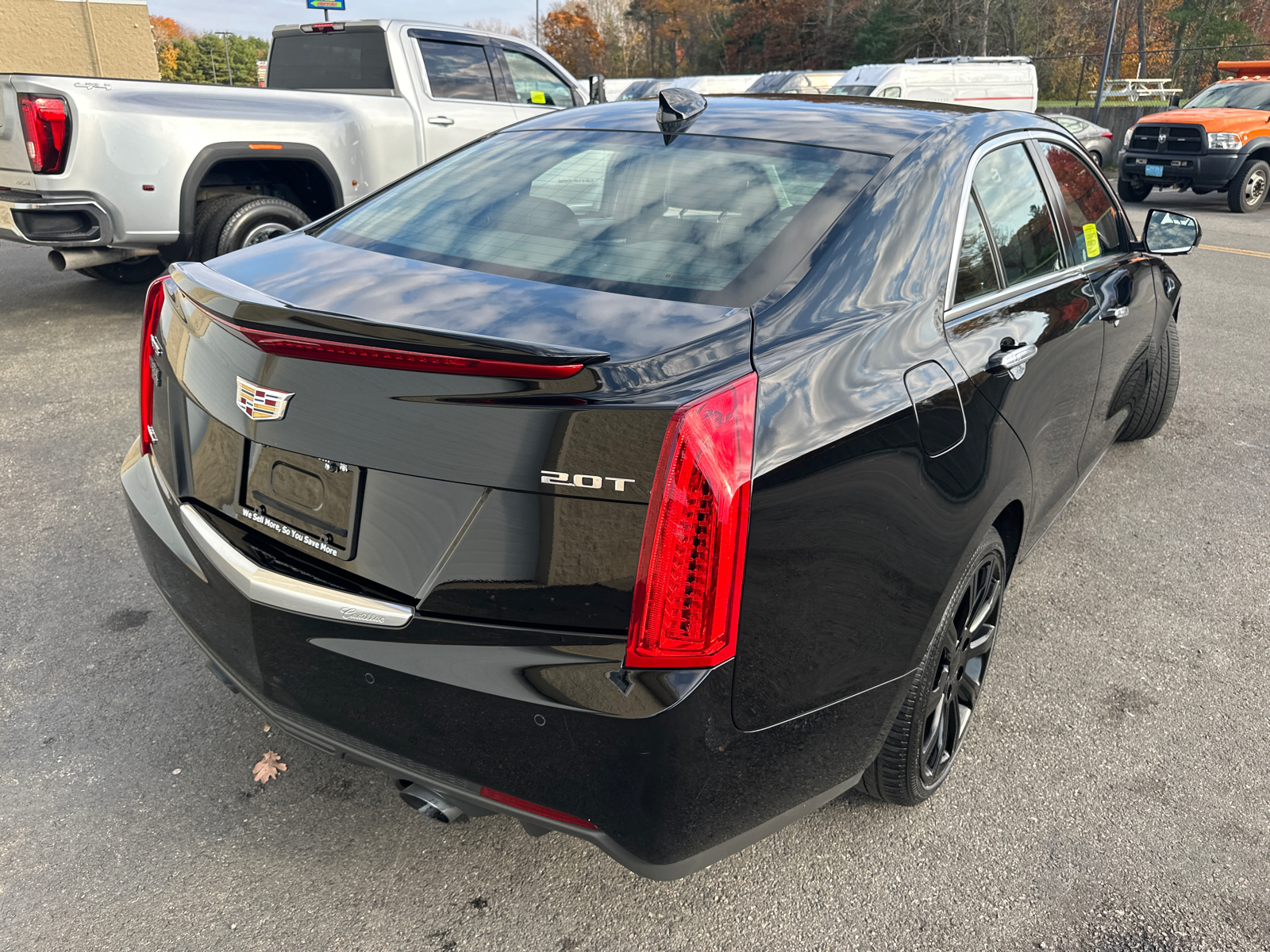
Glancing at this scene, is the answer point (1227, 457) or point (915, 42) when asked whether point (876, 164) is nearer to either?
point (1227, 457)

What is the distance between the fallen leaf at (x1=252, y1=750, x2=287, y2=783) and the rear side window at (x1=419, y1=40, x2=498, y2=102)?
6.63 meters

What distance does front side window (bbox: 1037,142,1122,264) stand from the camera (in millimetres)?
3316

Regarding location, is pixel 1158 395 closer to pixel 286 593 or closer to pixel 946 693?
pixel 946 693

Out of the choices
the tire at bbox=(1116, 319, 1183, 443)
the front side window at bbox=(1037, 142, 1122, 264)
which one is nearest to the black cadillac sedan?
the front side window at bbox=(1037, 142, 1122, 264)

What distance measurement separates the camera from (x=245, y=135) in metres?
6.63

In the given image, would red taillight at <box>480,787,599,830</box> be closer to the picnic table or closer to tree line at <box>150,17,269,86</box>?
the picnic table

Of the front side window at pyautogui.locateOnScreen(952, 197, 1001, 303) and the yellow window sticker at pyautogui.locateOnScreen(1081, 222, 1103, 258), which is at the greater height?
the front side window at pyautogui.locateOnScreen(952, 197, 1001, 303)

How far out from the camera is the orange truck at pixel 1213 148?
15.3 meters

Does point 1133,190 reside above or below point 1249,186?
below

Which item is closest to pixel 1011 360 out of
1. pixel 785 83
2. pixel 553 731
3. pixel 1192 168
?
pixel 553 731

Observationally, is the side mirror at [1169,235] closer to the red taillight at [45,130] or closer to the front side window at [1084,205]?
the front side window at [1084,205]

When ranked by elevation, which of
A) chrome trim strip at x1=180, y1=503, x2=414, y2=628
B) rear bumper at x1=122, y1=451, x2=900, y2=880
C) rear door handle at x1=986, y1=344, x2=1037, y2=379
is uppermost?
rear door handle at x1=986, y1=344, x2=1037, y2=379

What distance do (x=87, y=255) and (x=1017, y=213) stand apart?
19.2 ft

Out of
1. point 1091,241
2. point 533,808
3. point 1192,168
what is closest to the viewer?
point 533,808
